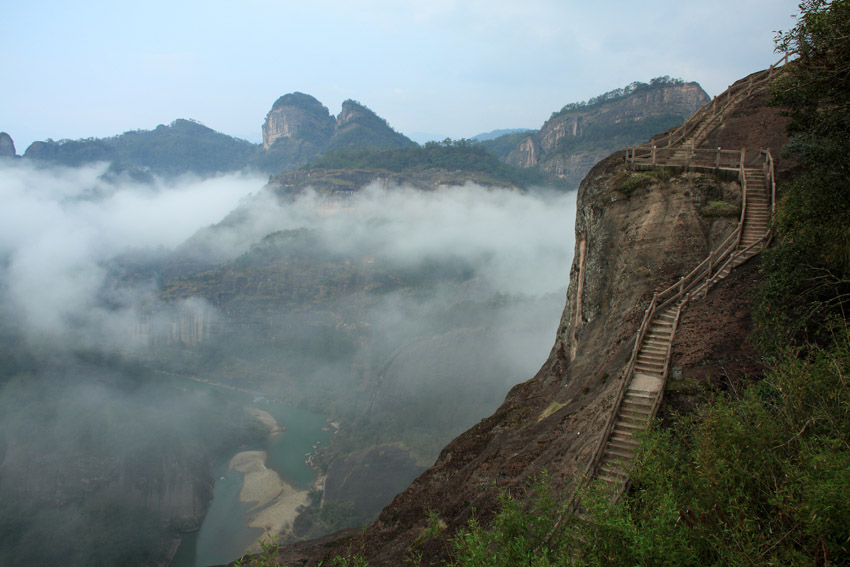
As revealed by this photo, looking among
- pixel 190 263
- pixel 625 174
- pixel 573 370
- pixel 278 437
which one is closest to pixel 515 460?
pixel 573 370

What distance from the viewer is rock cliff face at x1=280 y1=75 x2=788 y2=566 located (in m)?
16.1

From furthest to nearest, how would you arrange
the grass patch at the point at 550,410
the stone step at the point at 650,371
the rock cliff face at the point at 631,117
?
1. the rock cliff face at the point at 631,117
2. the grass patch at the point at 550,410
3. the stone step at the point at 650,371

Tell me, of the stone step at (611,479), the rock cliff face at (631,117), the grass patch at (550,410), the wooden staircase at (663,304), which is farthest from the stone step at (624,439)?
the rock cliff face at (631,117)

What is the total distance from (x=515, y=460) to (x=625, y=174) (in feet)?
59.7

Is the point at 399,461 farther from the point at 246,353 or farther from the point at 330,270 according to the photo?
the point at 330,270

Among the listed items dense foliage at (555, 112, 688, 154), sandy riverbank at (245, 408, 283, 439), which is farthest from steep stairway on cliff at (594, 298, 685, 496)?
dense foliage at (555, 112, 688, 154)

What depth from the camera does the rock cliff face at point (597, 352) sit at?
16.1 meters

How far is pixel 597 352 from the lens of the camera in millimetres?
21797

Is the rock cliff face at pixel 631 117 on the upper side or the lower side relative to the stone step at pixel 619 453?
upper

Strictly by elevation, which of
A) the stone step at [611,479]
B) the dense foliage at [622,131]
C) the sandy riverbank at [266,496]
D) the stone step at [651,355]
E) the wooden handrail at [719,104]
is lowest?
the sandy riverbank at [266,496]

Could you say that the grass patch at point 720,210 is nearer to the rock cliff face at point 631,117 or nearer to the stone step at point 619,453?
the stone step at point 619,453

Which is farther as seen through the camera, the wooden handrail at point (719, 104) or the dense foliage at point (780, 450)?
the wooden handrail at point (719, 104)

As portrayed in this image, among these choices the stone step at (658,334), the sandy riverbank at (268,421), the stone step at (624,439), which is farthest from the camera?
the sandy riverbank at (268,421)

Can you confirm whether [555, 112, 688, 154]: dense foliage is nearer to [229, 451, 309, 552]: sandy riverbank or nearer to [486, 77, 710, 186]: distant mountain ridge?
[486, 77, 710, 186]: distant mountain ridge
